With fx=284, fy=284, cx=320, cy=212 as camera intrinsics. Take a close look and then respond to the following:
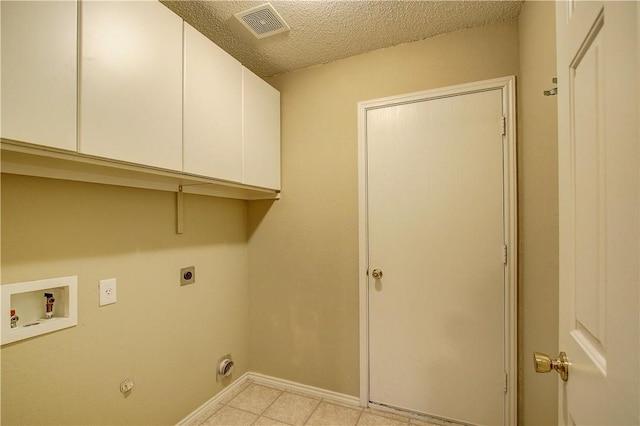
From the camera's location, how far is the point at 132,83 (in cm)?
117

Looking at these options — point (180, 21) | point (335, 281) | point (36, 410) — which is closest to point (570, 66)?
point (180, 21)

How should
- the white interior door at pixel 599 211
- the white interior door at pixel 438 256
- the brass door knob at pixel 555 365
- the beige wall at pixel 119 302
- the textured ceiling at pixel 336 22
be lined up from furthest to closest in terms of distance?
the white interior door at pixel 438 256, the textured ceiling at pixel 336 22, the beige wall at pixel 119 302, the brass door knob at pixel 555 365, the white interior door at pixel 599 211

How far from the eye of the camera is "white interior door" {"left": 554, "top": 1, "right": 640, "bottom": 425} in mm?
430

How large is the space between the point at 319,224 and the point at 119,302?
1.28 metres

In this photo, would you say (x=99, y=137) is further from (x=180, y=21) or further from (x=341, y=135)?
(x=341, y=135)

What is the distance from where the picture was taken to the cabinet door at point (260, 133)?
1842 millimetres

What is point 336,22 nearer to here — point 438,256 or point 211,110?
point 211,110

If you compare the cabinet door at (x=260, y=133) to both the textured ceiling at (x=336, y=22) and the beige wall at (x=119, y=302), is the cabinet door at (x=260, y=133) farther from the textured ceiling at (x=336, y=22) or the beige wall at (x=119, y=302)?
the beige wall at (x=119, y=302)

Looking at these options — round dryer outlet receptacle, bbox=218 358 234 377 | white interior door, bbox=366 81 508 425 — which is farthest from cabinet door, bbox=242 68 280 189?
round dryer outlet receptacle, bbox=218 358 234 377

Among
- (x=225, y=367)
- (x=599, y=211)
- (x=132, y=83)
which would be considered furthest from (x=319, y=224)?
(x=599, y=211)

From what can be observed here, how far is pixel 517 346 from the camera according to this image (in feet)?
5.29

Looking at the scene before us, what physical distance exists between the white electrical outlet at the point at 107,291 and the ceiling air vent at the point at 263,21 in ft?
5.14

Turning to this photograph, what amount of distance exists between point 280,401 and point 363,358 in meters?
0.68

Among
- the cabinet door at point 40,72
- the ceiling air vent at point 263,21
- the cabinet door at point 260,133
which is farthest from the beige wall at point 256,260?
the ceiling air vent at point 263,21
